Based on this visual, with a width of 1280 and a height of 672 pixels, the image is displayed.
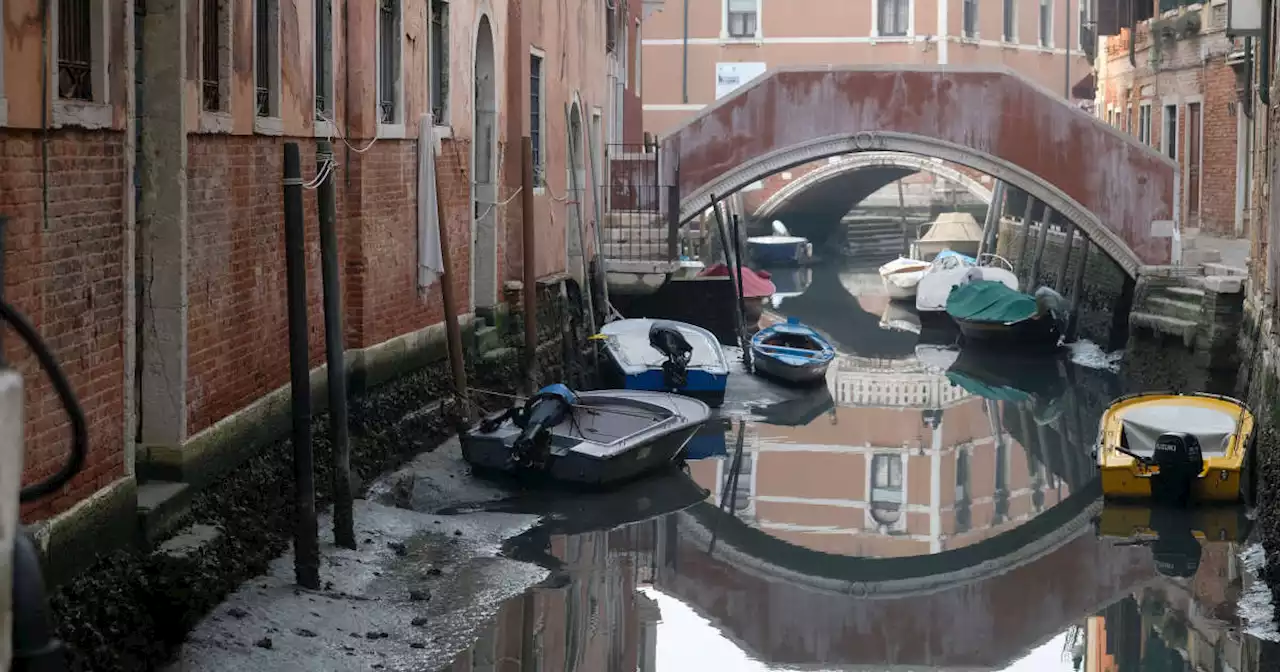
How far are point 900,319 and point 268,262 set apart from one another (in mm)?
19050

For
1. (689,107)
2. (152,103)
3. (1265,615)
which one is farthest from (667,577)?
(689,107)

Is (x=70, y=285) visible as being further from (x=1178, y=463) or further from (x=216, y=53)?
(x=1178, y=463)

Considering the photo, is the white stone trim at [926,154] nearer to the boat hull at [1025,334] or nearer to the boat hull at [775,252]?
the boat hull at [1025,334]

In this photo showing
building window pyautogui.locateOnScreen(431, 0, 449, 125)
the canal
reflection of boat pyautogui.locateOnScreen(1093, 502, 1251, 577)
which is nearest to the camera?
the canal

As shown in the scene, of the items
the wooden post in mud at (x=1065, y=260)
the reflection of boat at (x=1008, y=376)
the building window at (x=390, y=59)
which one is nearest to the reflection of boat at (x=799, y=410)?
the reflection of boat at (x=1008, y=376)

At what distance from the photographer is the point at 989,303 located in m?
22.1

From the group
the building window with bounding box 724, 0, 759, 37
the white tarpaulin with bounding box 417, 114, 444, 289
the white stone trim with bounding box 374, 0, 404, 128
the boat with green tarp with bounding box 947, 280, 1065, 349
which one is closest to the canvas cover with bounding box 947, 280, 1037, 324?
the boat with green tarp with bounding box 947, 280, 1065, 349

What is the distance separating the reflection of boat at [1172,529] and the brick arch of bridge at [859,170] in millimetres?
21627

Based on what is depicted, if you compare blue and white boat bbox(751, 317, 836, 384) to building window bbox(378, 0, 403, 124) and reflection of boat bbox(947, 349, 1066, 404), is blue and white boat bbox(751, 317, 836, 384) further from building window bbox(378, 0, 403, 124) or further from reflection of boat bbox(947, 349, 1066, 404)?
building window bbox(378, 0, 403, 124)

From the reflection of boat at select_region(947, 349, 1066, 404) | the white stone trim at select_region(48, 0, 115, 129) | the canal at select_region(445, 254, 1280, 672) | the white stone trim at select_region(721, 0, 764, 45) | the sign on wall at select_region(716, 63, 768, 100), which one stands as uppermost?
the white stone trim at select_region(721, 0, 764, 45)

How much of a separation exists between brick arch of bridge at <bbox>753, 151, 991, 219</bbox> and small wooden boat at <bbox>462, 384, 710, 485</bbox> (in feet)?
68.5

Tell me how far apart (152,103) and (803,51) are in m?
28.8

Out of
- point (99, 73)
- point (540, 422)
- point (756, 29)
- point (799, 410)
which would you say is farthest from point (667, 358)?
point (756, 29)

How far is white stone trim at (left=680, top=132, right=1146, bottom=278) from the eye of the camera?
19.6 m
